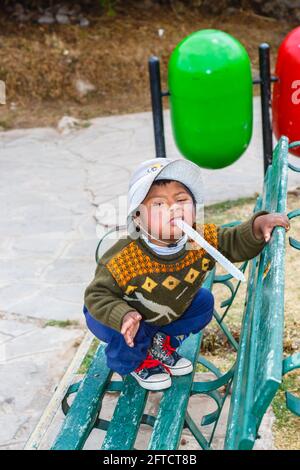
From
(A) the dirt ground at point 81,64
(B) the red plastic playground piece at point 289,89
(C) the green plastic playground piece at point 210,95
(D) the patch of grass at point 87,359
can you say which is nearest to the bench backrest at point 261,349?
(D) the patch of grass at point 87,359

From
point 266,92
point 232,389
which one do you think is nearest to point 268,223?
point 232,389

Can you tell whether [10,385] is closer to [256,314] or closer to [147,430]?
[147,430]

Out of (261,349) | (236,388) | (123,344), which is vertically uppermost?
(261,349)

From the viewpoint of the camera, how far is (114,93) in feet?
28.2

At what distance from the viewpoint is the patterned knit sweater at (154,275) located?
8.54 feet

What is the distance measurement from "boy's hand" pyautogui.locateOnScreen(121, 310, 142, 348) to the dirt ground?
225 inches

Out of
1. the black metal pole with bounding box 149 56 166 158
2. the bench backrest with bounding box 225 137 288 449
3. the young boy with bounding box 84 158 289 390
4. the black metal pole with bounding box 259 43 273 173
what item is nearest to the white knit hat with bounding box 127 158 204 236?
the young boy with bounding box 84 158 289 390

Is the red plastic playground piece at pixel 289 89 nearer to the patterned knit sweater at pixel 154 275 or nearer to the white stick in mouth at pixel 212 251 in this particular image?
the patterned knit sweater at pixel 154 275

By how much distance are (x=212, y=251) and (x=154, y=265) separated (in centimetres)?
34

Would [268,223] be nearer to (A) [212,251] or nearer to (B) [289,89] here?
(A) [212,251]

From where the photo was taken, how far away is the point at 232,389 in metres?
2.41

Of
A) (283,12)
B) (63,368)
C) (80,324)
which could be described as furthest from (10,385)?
(283,12)

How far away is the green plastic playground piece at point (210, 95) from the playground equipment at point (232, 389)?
108 cm
